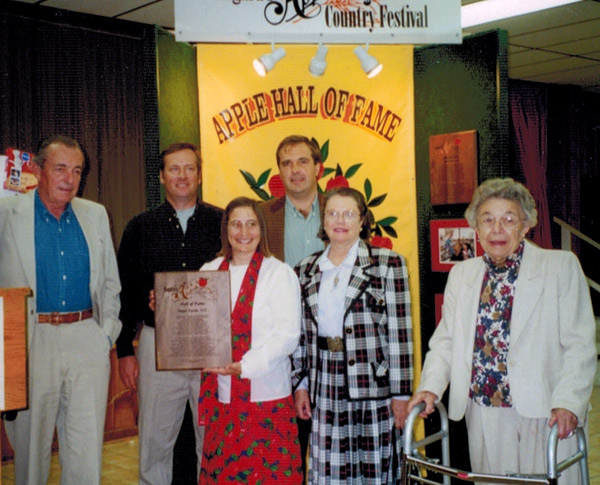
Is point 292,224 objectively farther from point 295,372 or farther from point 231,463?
point 231,463

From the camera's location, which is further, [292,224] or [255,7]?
[292,224]

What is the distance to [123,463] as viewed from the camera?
5.09 m

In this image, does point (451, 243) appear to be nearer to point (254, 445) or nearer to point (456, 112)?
point (456, 112)

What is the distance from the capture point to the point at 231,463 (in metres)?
3.03

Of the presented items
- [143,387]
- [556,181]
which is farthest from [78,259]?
[556,181]

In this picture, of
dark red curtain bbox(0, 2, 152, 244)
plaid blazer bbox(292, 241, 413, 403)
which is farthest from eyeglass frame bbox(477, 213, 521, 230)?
dark red curtain bbox(0, 2, 152, 244)

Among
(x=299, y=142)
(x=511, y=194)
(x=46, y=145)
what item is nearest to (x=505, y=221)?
(x=511, y=194)

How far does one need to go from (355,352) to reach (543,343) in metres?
0.77

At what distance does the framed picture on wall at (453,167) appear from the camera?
363 centimetres

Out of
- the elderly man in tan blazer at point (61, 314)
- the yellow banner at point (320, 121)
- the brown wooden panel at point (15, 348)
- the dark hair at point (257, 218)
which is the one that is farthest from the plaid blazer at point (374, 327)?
the brown wooden panel at point (15, 348)

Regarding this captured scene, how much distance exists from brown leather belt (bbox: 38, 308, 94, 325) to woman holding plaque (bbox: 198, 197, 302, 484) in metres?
0.73

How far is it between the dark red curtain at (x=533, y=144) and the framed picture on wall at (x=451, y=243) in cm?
568

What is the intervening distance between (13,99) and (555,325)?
4245mm

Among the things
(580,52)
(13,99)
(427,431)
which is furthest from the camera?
(580,52)
